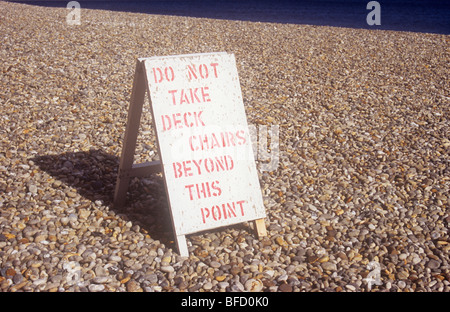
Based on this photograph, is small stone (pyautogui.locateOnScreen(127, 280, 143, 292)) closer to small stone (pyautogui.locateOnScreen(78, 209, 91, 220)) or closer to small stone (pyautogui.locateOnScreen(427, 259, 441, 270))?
small stone (pyautogui.locateOnScreen(78, 209, 91, 220))

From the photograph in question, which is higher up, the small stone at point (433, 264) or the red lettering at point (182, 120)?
the red lettering at point (182, 120)

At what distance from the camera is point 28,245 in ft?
10.8

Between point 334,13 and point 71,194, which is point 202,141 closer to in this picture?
point 71,194

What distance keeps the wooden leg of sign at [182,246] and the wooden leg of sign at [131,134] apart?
84 centimetres

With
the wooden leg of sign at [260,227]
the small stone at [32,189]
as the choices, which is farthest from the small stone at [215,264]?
the small stone at [32,189]

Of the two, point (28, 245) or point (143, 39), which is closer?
point (28, 245)

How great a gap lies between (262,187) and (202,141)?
4.32ft

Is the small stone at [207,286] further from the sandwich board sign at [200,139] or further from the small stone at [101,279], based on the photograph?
the small stone at [101,279]

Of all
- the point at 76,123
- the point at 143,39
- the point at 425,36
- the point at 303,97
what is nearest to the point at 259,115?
the point at 303,97

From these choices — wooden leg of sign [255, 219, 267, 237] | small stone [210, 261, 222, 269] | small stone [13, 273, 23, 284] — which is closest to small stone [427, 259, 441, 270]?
wooden leg of sign [255, 219, 267, 237]

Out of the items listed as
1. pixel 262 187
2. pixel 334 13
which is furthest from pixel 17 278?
pixel 334 13

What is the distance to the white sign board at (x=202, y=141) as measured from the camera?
10.4 feet

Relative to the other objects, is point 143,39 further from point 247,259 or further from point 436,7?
point 436,7
